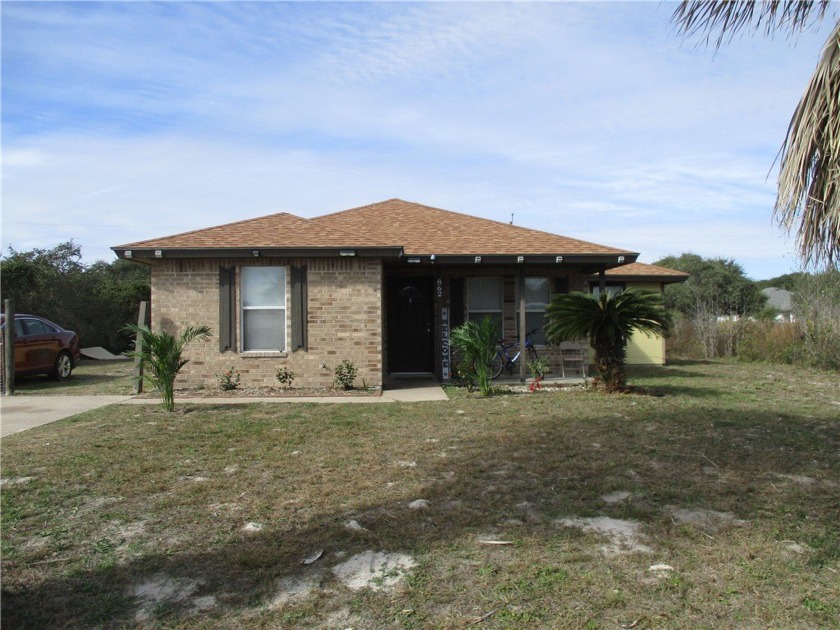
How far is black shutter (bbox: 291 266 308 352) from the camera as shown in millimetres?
12234

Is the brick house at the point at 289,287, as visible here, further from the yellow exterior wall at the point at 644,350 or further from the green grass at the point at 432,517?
the yellow exterior wall at the point at 644,350

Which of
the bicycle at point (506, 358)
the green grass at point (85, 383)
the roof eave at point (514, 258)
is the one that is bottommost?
the green grass at point (85, 383)

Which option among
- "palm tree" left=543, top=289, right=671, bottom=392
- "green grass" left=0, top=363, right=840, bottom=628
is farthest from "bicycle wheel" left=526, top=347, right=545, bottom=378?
"green grass" left=0, top=363, right=840, bottom=628

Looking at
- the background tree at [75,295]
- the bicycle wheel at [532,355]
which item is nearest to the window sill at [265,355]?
the bicycle wheel at [532,355]

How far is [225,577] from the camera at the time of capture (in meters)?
4.07

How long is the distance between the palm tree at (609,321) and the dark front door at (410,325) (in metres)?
3.90

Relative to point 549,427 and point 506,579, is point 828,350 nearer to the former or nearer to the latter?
point 549,427

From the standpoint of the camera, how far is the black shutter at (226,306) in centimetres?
1225

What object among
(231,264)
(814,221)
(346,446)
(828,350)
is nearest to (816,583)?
(814,221)

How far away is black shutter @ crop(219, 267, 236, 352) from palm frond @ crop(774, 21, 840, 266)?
943 centimetres

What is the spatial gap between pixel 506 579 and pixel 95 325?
2238cm

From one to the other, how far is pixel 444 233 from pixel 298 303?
14.2ft

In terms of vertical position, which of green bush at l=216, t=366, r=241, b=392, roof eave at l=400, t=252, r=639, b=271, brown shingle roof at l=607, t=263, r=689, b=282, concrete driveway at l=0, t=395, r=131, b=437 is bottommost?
concrete driveway at l=0, t=395, r=131, b=437

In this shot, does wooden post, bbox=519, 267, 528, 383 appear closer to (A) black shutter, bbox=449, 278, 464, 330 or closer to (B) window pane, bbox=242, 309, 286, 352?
(A) black shutter, bbox=449, 278, 464, 330
